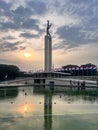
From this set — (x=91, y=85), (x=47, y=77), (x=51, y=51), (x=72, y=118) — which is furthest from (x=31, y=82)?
(x=72, y=118)

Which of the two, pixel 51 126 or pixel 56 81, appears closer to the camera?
pixel 51 126

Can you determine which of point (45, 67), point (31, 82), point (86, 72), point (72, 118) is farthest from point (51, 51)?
point (72, 118)

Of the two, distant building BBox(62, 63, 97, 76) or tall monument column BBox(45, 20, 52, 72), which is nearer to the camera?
tall monument column BBox(45, 20, 52, 72)

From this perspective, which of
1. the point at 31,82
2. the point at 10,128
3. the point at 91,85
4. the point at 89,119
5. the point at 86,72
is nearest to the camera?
the point at 10,128

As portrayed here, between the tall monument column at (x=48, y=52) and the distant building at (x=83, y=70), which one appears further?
the distant building at (x=83, y=70)

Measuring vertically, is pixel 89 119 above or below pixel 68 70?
below

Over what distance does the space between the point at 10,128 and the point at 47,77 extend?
80542 millimetres

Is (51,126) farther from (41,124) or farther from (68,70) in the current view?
(68,70)

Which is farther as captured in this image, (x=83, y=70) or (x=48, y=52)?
(x=83, y=70)

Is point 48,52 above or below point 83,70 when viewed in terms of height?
above

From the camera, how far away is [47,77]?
99562 mm

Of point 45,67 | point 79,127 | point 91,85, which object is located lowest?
point 79,127

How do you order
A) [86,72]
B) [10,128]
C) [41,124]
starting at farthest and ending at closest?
[86,72]
[41,124]
[10,128]

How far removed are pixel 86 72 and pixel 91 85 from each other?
52843 millimetres
